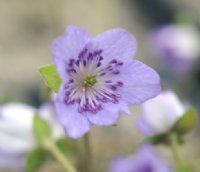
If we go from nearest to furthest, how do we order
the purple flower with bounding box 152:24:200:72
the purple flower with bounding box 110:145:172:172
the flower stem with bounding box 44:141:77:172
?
the flower stem with bounding box 44:141:77:172, the purple flower with bounding box 110:145:172:172, the purple flower with bounding box 152:24:200:72

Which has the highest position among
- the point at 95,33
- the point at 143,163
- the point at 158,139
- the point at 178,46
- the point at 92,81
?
the point at 92,81

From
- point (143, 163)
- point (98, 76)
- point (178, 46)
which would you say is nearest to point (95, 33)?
point (178, 46)

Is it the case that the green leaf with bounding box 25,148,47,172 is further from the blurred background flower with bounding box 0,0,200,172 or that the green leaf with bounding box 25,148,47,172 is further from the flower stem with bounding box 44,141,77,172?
the blurred background flower with bounding box 0,0,200,172

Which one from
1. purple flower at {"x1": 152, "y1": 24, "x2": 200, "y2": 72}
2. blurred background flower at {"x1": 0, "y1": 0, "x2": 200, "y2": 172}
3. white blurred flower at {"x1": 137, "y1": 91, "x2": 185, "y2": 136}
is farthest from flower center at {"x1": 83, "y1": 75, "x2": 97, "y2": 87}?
purple flower at {"x1": 152, "y1": 24, "x2": 200, "y2": 72}

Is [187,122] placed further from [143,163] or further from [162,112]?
[143,163]

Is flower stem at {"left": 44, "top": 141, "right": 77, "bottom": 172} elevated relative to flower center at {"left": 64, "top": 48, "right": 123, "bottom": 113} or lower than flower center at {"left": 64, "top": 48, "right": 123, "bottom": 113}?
lower

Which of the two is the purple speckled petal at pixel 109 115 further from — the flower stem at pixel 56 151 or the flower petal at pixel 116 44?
the flower stem at pixel 56 151
